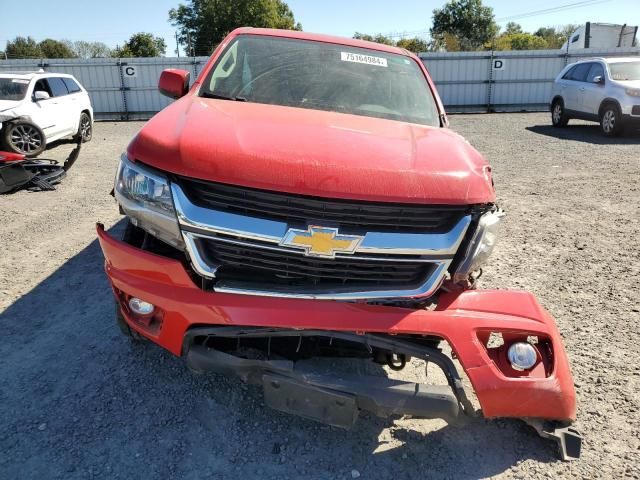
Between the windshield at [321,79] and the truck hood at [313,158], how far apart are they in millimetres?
668

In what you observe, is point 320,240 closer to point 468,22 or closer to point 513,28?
point 468,22

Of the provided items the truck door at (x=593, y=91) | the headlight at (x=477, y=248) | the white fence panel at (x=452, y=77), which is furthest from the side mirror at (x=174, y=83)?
the white fence panel at (x=452, y=77)

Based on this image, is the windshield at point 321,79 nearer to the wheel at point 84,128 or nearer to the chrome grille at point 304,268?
the chrome grille at point 304,268

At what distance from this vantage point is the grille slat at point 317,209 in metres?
2.13

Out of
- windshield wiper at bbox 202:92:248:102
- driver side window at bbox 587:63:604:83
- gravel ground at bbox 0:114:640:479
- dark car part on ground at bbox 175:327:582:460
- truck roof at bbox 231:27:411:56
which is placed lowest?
gravel ground at bbox 0:114:640:479

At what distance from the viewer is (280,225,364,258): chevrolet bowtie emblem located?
A: 6.95ft

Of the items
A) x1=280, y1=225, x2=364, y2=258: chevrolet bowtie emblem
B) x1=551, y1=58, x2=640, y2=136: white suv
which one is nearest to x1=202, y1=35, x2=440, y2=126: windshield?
x1=280, y1=225, x2=364, y2=258: chevrolet bowtie emblem

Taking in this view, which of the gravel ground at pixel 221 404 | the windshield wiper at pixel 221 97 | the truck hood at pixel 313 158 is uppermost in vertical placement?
the windshield wiper at pixel 221 97

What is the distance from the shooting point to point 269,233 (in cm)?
212

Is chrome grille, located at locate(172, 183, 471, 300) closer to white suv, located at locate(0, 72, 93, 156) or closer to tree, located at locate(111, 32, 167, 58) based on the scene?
white suv, located at locate(0, 72, 93, 156)

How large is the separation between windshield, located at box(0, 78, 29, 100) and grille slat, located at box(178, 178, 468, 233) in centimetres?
961

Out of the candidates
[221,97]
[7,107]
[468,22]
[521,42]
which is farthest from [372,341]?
[521,42]

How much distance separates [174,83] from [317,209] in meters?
2.29

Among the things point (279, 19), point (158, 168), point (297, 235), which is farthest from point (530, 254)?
point (279, 19)
